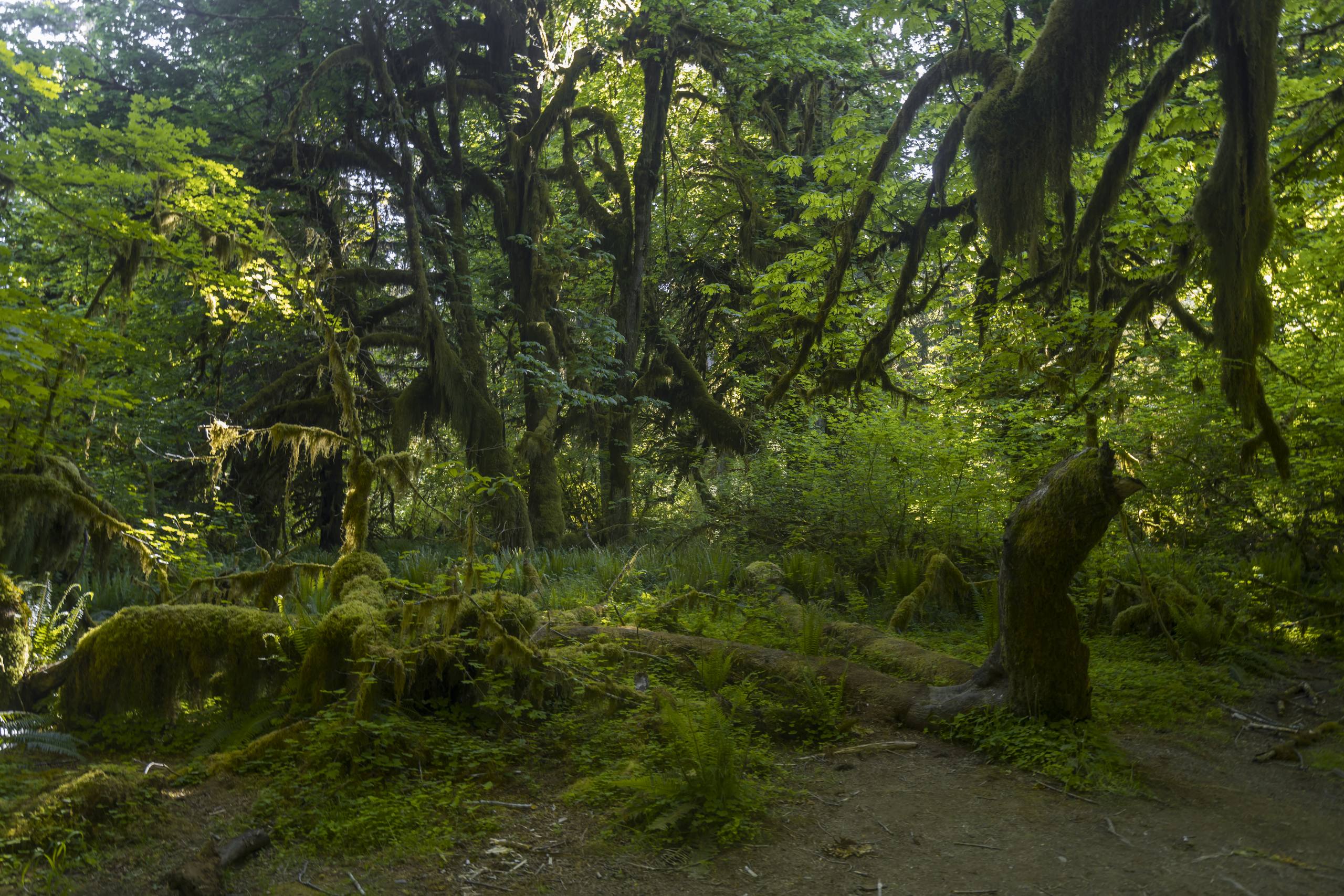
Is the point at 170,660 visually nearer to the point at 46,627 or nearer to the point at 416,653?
the point at 46,627

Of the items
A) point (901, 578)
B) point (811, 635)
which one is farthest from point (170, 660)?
point (901, 578)

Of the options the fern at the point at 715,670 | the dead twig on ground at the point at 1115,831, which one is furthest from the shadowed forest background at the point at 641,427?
the fern at the point at 715,670

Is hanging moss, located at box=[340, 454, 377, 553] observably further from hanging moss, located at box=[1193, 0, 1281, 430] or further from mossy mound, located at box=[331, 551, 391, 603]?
hanging moss, located at box=[1193, 0, 1281, 430]

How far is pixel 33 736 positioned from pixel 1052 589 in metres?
5.81

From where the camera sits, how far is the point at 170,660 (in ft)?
17.6

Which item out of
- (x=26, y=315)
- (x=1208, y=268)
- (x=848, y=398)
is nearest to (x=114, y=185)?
(x=26, y=315)

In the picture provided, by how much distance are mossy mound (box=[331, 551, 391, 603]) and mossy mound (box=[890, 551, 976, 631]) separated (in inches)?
189

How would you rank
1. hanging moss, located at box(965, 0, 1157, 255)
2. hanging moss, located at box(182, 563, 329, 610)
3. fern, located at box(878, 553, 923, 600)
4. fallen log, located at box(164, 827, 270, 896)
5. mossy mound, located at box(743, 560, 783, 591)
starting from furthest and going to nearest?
1. fern, located at box(878, 553, 923, 600)
2. mossy mound, located at box(743, 560, 783, 591)
3. hanging moss, located at box(182, 563, 329, 610)
4. hanging moss, located at box(965, 0, 1157, 255)
5. fallen log, located at box(164, 827, 270, 896)

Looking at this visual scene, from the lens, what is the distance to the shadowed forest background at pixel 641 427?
451 centimetres

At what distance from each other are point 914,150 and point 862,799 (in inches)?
540

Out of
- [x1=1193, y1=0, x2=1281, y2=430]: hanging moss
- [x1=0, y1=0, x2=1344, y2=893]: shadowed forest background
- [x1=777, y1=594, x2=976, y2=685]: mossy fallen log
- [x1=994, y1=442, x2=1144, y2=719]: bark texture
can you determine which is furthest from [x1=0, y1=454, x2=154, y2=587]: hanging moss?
[x1=1193, y1=0, x2=1281, y2=430]: hanging moss

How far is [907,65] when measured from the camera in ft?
47.7

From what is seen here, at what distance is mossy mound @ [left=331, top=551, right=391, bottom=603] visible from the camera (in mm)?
6734

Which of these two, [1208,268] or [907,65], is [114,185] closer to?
[1208,268]
